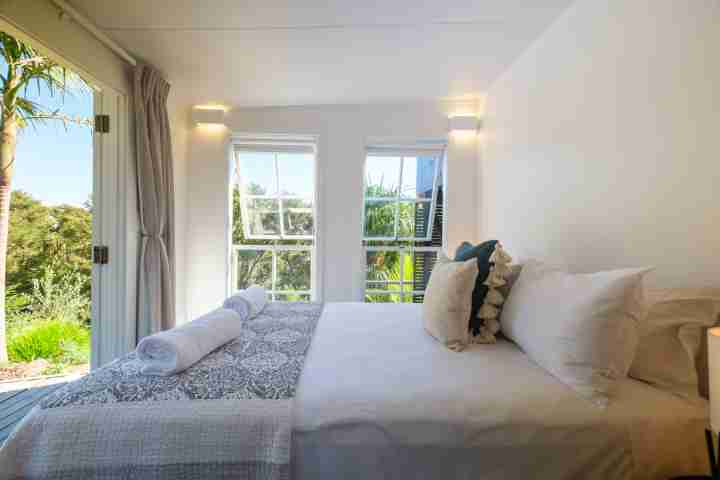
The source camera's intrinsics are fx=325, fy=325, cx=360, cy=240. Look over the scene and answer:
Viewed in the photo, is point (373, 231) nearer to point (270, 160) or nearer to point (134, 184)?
point (270, 160)

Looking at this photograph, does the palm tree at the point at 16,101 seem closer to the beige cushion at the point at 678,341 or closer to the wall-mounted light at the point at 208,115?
the wall-mounted light at the point at 208,115

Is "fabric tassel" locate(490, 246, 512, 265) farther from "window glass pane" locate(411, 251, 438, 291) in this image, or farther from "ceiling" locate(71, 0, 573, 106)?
"window glass pane" locate(411, 251, 438, 291)

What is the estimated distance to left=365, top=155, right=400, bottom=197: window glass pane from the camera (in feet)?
11.1

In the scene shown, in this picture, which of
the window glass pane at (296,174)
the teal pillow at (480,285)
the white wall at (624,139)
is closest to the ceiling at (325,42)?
the white wall at (624,139)

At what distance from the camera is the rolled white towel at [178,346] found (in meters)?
1.04

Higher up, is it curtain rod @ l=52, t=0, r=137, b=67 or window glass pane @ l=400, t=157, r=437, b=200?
curtain rod @ l=52, t=0, r=137, b=67

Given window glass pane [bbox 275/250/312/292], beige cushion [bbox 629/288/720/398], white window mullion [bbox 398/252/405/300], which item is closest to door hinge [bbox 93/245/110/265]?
window glass pane [bbox 275/250/312/292]

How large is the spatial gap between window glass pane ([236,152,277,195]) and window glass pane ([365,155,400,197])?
99cm

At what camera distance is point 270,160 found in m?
3.37

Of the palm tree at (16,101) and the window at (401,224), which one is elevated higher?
the palm tree at (16,101)

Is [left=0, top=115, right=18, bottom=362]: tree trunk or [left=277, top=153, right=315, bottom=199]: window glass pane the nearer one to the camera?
[left=0, top=115, right=18, bottom=362]: tree trunk

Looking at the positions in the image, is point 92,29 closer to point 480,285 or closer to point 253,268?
point 253,268

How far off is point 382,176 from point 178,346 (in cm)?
270

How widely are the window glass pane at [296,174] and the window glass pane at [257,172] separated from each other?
9cm
